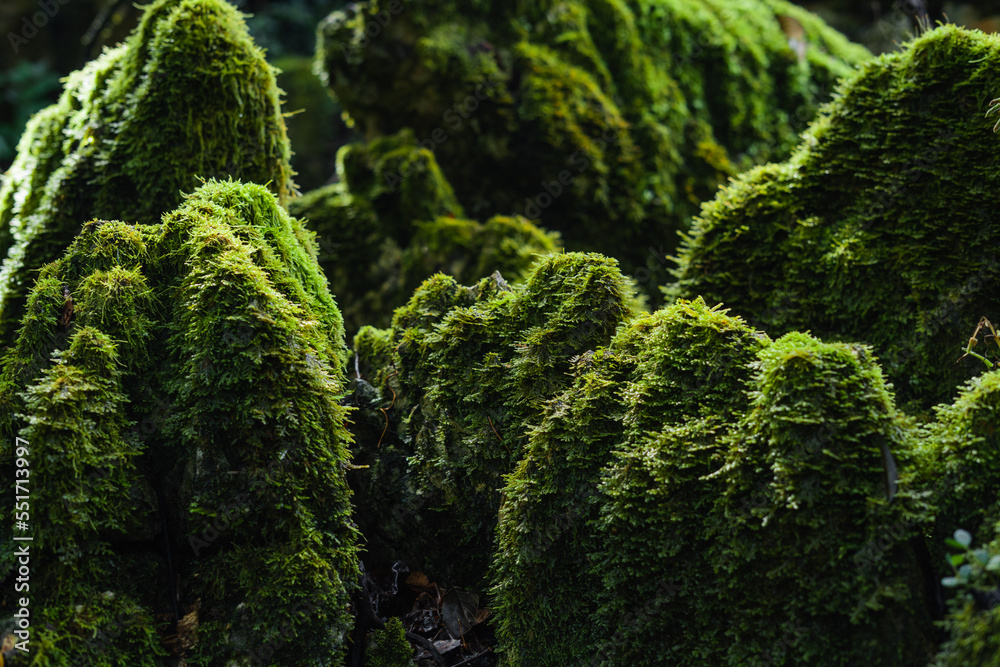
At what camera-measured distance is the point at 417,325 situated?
3258 millimetres

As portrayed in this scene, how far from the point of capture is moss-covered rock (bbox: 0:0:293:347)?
3.50m

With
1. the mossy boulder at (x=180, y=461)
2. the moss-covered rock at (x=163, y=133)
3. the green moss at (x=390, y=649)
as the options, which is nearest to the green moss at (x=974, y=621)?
the green moss at (x=390, y=649)

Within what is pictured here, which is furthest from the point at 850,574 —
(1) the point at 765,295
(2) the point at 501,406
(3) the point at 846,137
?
(3) the point at 846,137

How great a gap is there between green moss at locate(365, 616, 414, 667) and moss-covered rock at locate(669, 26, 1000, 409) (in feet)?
7.24

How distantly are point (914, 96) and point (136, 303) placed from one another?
3579 millimetres

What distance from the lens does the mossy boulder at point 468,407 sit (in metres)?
2.85

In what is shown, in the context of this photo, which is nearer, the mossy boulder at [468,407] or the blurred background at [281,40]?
the mossy boulder at [468,407]

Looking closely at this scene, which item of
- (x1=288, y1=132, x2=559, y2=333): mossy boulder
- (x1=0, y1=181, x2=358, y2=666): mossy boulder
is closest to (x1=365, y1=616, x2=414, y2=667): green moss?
(x1=0, y1=181, x2=358, y2=666): mossy boulder

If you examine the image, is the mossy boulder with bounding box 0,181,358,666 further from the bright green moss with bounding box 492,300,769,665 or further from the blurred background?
the blurred background

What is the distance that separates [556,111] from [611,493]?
390 centimetres

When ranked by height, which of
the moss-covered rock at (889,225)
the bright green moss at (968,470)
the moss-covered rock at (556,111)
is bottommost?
the bright green moss at (968,470)

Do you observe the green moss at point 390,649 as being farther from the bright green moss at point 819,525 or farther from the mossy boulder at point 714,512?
the bright green moss at point 819,525

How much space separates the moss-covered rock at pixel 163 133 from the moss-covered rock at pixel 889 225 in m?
2.52

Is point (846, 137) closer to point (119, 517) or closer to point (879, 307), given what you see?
point (879, 307)
